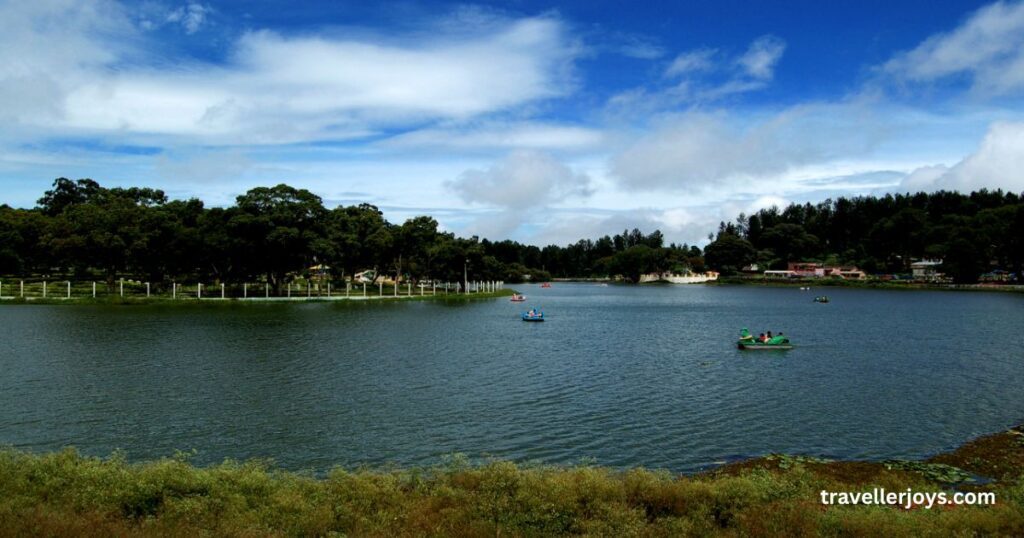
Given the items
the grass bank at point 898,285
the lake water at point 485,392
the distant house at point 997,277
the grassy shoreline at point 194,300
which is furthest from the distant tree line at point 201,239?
the distant house at point 997,277

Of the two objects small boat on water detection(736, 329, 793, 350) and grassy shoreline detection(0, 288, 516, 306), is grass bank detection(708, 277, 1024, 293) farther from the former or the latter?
grassy shoreline detection(0, 288, 516, 306)

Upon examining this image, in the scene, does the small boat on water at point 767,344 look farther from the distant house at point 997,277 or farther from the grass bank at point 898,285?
the distant house at point 997,277

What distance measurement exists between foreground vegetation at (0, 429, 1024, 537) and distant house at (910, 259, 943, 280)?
18773 centimetres

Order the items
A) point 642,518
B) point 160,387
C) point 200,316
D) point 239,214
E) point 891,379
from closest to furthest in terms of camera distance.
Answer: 1. point 642,518
2. point 160,387
3. point 891,379
4. point 200,316
5. point 239,214

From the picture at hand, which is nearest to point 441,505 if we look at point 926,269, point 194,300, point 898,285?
point 194,300

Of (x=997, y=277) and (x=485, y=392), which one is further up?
(x=997, y=277)

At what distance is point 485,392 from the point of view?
→ 1203 inches

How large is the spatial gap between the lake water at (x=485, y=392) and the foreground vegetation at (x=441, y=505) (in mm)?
4864

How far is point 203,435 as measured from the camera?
22.4 meters

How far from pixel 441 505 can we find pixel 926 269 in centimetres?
20486

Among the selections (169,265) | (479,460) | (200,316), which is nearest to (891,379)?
(479,460)

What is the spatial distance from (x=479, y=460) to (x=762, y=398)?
52.6 feet

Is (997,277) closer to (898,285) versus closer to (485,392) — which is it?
(898,285)

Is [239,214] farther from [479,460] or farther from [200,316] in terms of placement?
[479,460]
